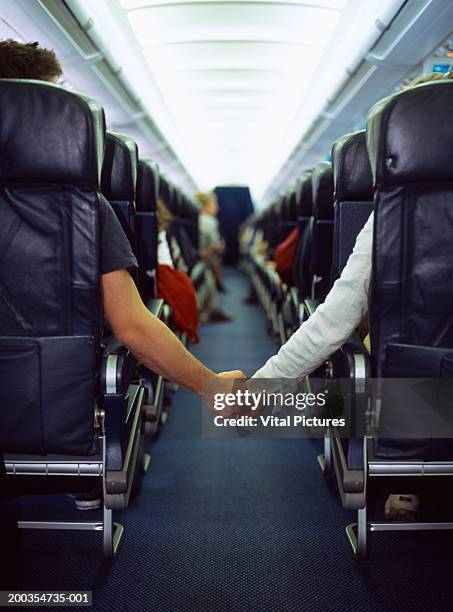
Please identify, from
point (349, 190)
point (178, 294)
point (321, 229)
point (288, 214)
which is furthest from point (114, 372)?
point (288, 214)

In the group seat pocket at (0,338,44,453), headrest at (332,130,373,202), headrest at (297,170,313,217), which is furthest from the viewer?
headrest at (297,170,313,217)

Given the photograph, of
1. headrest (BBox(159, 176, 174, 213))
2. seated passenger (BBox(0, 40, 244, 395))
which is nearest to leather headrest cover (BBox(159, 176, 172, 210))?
headrest (BBox(159, 176, 174, 213))

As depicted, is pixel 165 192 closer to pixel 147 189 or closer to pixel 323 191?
pixel 147 189

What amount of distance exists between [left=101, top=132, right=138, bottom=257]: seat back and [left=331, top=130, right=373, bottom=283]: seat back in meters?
0.79

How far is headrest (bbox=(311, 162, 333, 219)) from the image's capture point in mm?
2633

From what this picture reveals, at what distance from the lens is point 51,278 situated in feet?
5.05

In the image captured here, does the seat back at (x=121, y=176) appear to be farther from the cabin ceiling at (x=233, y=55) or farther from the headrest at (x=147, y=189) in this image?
→ the cabin ceiling at (x=233, y=55)

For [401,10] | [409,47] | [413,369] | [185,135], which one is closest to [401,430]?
[413,369]

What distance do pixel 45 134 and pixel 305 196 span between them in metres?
2.24

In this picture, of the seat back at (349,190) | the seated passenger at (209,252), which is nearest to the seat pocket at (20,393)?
the seat back at (349,190)

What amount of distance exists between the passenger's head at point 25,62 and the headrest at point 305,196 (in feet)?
6.50

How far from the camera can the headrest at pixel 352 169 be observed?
78.5 inches

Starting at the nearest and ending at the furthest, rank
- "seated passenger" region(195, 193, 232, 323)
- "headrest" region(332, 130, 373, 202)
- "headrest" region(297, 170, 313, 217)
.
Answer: "headrest" region(332, 130, 373, 202) → "headrest" region(297, 170, 313, 217) → "seated passenger" region(195, 193, 232, 323)

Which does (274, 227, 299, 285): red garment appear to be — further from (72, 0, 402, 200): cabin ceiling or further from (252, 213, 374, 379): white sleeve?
(252, 213, 374, 379): white sleeve
